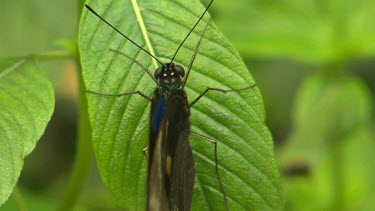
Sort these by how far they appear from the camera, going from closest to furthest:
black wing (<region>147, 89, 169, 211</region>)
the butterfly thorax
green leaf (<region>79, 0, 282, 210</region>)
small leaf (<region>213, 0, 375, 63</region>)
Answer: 1. black wing (<region>147, 89, 169, 211</region>)
2. green leaf (<region>79, 0, 282, 210</region>)
3. the butterfly thorax
4. small leaf (<region>213, 0, 375, 63</region>)

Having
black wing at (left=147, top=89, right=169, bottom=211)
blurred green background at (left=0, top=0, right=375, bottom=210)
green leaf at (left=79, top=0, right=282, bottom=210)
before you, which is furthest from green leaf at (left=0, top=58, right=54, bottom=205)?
blurred green background at (left=0, top=0, right=375, bottom=210)

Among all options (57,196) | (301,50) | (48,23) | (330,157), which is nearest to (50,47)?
(48,23)

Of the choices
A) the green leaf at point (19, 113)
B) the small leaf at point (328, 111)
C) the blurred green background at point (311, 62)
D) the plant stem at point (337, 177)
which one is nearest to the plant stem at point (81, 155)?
the green leaf at point (19, 113)

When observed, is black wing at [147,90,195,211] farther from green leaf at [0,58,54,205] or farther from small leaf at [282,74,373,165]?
small leaf at [282,74,373,165]

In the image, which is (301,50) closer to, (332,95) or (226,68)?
(332,95)

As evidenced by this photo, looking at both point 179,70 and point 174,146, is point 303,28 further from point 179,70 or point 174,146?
point 174,146

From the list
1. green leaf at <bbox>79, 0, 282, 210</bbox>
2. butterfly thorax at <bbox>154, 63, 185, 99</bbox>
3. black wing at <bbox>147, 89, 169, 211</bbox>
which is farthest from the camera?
butterfly thorax at <bbox>154, 63, 185, 99</bbox>
